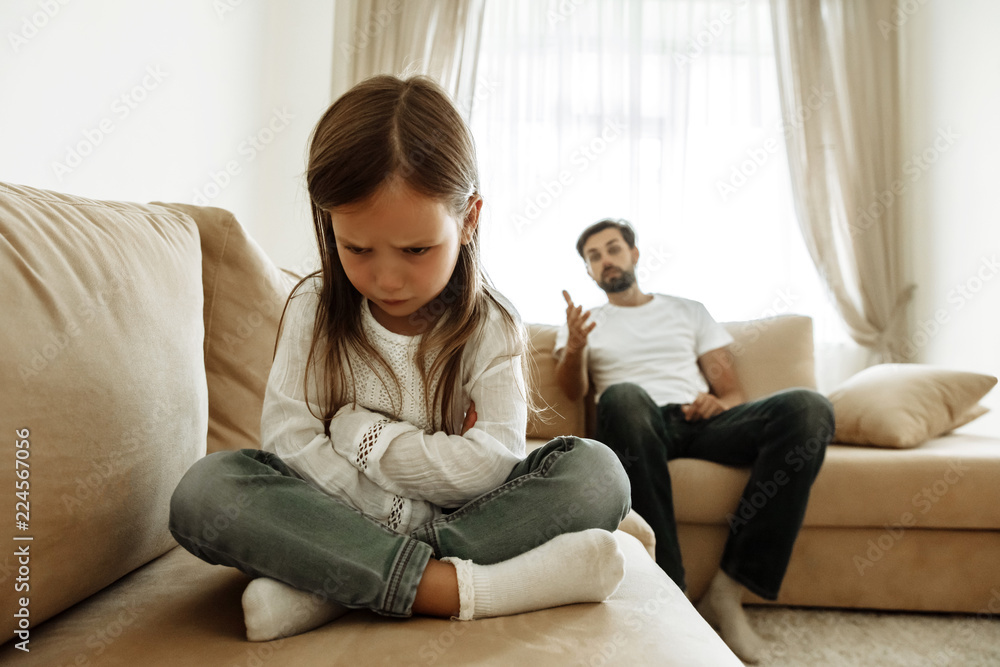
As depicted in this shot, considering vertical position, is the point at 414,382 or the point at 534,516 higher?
the point at 414,382

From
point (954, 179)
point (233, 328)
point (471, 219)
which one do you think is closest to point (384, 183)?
point (471, 219)

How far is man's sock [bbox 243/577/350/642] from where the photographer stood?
69 centimetres

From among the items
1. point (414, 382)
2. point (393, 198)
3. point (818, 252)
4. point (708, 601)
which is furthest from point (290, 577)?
point (818, 252)

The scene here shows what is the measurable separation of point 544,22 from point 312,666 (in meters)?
3.35

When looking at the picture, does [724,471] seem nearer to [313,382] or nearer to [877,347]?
[313,382]

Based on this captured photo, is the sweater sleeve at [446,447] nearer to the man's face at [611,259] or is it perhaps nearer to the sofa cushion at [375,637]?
the sofa cushion at [375,637]

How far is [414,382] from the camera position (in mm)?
1021

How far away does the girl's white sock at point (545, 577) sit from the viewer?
2.46ft

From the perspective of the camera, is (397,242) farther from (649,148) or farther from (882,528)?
(649,148)

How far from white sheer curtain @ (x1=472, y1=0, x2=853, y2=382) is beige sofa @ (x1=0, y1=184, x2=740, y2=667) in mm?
2525

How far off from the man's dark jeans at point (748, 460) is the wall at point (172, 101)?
44.5 inches

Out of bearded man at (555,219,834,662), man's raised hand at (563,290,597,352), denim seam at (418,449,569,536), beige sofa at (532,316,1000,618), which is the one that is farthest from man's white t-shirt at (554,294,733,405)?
denim seam at (418,449,569,536)

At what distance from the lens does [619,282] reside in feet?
7.89

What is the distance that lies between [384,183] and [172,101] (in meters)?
1.65
